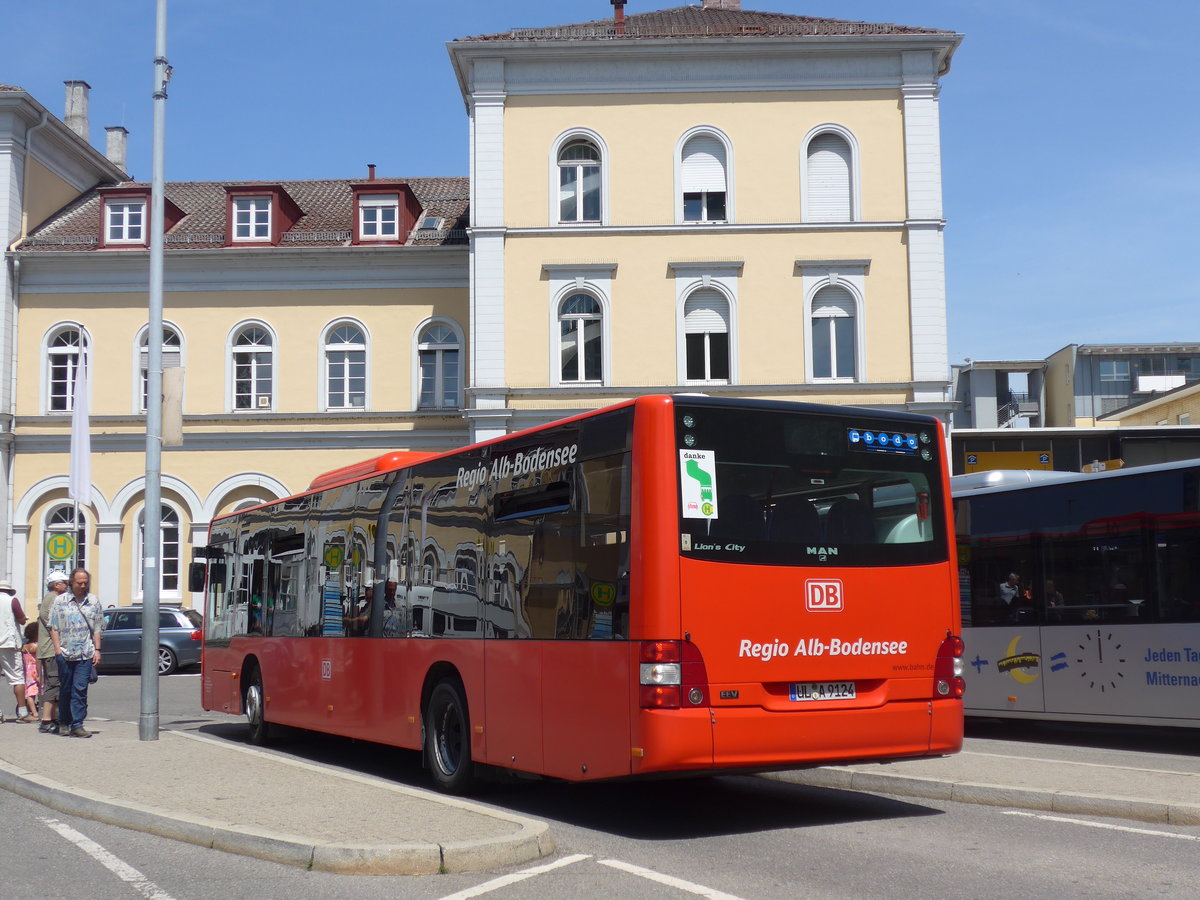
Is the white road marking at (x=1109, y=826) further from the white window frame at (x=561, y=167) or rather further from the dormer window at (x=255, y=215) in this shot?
the dormer window at (x=255, y=215)

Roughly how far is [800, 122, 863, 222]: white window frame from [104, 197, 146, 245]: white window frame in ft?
59.0

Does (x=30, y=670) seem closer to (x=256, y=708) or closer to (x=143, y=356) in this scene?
(x=256, y=708)

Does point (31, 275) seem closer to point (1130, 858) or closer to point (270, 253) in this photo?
point (270, 253)

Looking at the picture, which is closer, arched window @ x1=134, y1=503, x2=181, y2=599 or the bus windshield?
the bus windshield

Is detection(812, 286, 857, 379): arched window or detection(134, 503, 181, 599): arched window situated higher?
detection(812, 286, 857, 379): arched window

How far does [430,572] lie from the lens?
11.3 meters

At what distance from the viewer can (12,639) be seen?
18.0 meters

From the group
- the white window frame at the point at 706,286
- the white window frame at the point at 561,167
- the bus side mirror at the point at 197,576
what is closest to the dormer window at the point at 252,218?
the white window frame at the point at 561,167

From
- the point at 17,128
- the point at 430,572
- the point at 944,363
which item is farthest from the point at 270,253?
the point at 430,572

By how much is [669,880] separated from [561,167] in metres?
28.3

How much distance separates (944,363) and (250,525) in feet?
68.2

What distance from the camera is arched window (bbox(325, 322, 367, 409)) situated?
36.2m

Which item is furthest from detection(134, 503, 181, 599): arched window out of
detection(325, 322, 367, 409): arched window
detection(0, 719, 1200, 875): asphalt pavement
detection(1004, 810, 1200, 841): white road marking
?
detection(1004, 810, 1200, 841): white road marking

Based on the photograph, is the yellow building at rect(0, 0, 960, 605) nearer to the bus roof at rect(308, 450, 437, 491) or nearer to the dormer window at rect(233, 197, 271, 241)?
the dormer window at rect(233, 197, 271, 241)
